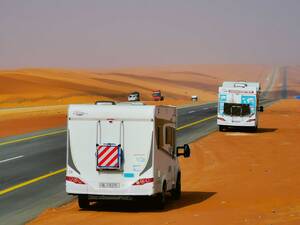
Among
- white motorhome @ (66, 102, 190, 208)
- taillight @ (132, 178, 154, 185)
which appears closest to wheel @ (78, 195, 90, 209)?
white motorhome @ (66, 102, 190, 208)

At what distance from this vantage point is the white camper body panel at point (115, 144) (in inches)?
687

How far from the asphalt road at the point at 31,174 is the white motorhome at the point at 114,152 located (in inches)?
70.3

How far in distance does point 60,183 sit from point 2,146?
13.2m

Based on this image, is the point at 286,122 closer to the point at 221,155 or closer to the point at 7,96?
the point at 221,155

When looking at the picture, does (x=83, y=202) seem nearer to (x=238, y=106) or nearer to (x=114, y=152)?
(x=114, y=152)

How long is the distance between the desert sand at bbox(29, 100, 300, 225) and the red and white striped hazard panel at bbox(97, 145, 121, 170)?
111 centimetres

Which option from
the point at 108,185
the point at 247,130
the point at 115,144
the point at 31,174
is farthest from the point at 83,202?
the point at 247,130

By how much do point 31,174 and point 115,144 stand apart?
9667 mm

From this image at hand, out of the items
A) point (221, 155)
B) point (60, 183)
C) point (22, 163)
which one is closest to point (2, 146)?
point (22, 163)

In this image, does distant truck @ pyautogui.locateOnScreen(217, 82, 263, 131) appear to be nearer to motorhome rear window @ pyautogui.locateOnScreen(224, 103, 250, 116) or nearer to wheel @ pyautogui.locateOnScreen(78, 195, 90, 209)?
motorhome rear window @ pyautogui.locateOnScreen(224, 103, 250, 116)

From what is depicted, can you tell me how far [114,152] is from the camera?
1745 cm

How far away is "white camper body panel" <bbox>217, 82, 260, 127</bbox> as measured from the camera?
50.2 meters

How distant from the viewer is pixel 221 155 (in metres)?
34.9

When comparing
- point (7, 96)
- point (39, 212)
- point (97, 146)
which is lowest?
point (7, 96)
